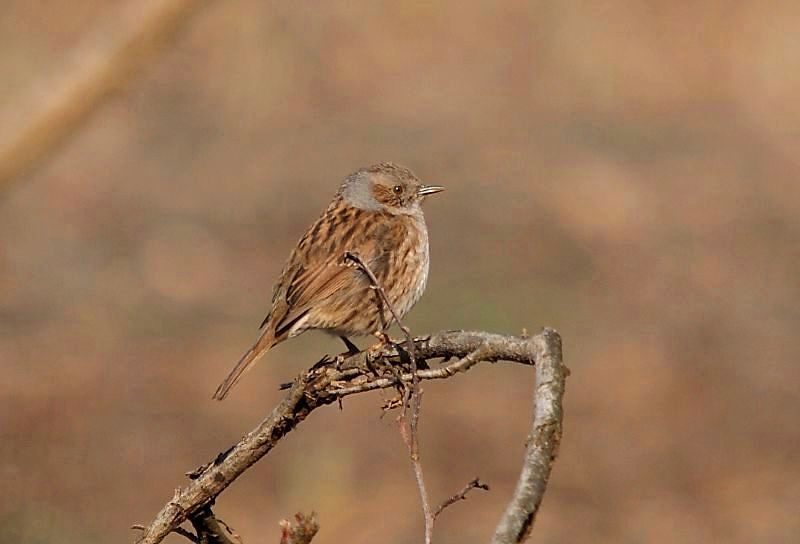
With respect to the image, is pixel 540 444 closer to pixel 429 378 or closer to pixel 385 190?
pixel 429 378

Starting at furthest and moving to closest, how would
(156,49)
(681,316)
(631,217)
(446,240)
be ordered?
1. (631,217)
2. (446,240)
3. (681,316)
4. (156,49)

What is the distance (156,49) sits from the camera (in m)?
5.58

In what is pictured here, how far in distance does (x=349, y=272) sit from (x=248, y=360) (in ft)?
1.97

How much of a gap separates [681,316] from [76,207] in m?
6.73

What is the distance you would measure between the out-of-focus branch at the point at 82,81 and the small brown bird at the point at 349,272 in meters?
1.41

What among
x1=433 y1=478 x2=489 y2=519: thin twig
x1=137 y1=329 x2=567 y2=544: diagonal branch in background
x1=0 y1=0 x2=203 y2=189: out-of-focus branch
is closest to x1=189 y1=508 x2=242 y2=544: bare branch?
x1=137 y1=329 x2=567 y2=544: diagonal branch in background

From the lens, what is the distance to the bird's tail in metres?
6.36

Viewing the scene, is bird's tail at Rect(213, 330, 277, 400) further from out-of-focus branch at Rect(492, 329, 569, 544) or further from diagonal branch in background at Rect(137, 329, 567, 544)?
out-of-focus branch at Rect(492, 329, 569, 544)

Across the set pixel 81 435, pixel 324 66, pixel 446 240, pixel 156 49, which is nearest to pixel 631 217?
pixel 446 240

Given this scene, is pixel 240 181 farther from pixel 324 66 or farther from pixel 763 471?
pixel 763 471

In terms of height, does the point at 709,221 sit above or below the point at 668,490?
above

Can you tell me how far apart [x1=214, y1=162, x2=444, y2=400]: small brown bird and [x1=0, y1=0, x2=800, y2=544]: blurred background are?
137 centimetres

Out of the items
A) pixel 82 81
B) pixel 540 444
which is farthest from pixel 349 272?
pixel 540 444

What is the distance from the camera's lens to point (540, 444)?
320 cm
